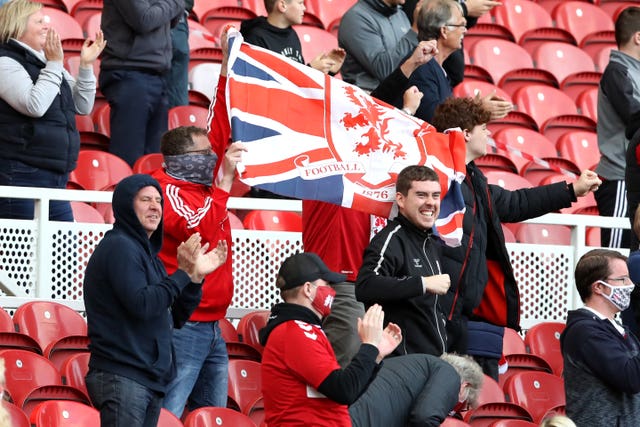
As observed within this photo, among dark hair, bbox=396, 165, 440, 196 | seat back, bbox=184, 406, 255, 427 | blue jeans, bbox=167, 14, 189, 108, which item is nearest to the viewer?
seat back, bbox=184, 406, 255, 427

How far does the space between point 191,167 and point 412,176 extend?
3.43 ft

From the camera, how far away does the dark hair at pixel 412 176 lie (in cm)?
759

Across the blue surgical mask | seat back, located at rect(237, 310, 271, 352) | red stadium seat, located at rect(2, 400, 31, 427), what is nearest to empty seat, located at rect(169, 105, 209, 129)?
seat back, located at rect(237, 310, 271, 352)

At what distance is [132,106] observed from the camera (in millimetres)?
9961

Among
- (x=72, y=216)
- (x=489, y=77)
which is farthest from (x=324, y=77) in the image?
(x=489, y=77)

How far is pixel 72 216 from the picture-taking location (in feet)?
29.1

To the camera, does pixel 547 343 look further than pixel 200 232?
Yes

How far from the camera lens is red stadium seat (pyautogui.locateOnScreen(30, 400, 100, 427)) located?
6953 mm

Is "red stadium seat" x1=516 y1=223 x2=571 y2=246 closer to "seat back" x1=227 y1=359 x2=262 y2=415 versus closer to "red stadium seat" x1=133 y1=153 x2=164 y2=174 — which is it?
"red stadium seat" x1=133 y1=153 x2=164 y2=174

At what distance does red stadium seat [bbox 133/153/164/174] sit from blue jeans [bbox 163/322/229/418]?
6.82 feet

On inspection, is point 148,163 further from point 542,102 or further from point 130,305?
point 542,102

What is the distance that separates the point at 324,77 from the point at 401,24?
2.41m

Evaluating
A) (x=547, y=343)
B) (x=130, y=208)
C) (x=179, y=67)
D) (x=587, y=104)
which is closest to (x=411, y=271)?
(x=130, y=208)

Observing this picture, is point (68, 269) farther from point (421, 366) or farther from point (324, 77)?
point (421, 366)
